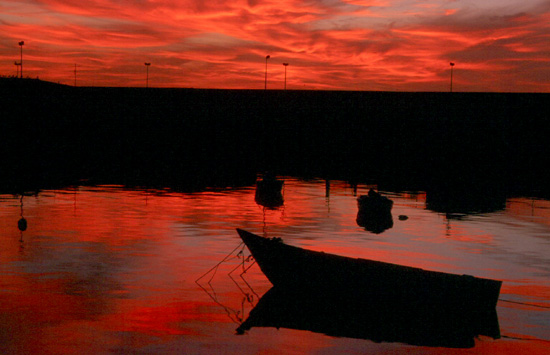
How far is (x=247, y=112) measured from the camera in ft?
503

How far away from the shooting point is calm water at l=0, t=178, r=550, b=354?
69.9 ft

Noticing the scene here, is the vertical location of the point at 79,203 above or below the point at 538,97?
below

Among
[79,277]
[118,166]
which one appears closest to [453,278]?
[79,277]

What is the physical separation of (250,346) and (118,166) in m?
106

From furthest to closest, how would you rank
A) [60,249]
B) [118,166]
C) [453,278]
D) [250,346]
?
[118,166], [60,249], [453,278], [250,346]

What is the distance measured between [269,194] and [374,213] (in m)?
18.1

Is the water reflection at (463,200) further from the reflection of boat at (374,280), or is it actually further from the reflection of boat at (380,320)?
the reflection of boat at (374,280)

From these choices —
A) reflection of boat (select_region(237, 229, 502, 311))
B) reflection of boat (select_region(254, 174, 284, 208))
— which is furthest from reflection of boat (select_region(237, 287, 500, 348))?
reflection of boat (select_region(254, 174, 284, 208))

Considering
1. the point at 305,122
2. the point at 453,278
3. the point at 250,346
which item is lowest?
the point at 250,346

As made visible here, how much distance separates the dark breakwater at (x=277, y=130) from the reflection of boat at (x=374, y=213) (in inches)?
2784

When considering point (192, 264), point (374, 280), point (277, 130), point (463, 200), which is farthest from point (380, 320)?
point (277, 130)

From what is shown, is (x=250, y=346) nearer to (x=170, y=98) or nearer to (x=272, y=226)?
(x=272, y=226)

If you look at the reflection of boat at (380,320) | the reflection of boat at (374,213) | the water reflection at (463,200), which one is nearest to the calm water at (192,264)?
the reflection of boat at (380,320)

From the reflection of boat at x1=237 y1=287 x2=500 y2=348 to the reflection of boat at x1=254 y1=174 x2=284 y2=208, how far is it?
127 feet
